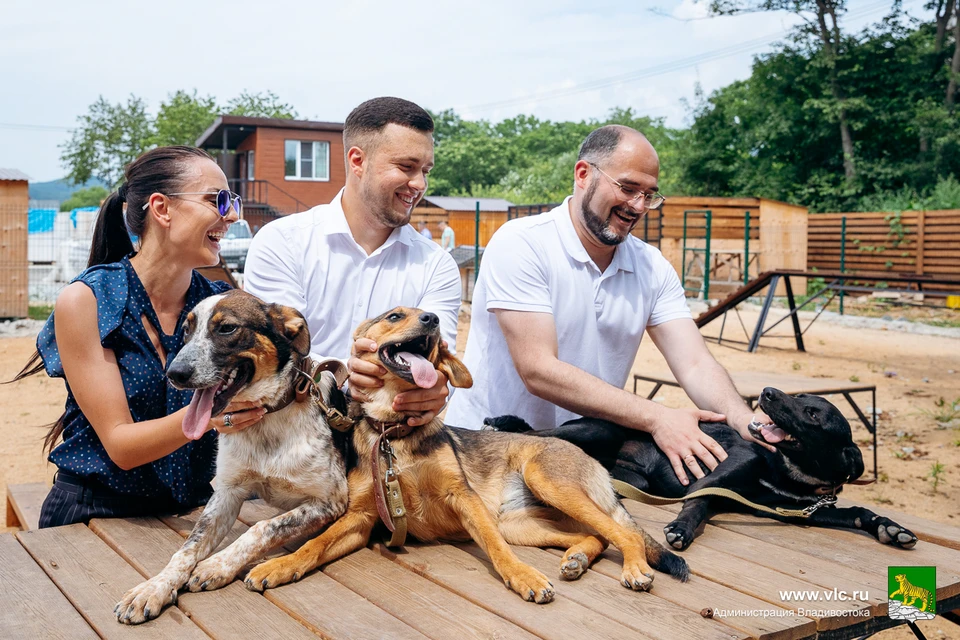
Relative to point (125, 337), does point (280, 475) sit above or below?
below

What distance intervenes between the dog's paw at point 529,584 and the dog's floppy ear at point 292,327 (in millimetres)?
1030

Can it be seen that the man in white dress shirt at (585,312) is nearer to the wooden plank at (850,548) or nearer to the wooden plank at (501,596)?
the wooden plank at (850,548)

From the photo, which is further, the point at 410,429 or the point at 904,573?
the point at 410,429

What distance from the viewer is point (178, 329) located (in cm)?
299

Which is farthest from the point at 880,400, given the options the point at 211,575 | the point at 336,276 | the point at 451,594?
the point at 211,575

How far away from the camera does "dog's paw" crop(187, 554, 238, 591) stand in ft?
7.54

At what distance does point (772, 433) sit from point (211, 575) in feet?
7.53

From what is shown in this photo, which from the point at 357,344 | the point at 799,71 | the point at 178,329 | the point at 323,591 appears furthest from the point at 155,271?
the point at 799,71

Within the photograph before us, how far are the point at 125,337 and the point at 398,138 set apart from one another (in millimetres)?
1439

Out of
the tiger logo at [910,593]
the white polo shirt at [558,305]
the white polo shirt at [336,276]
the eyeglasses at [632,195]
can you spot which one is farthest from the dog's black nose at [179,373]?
the eyeglasses at [632,195]

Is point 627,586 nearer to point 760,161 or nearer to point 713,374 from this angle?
point 713,374

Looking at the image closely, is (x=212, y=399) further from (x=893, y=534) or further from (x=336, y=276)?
(x=893, y=534)

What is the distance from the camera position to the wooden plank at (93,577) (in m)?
2.07

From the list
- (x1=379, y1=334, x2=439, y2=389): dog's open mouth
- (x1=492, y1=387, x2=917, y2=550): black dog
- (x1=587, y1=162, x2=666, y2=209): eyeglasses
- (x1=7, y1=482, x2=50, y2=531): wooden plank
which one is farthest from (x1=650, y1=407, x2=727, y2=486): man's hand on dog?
(x1=7, y1=482, x2=50, y2=531): wooden plank
